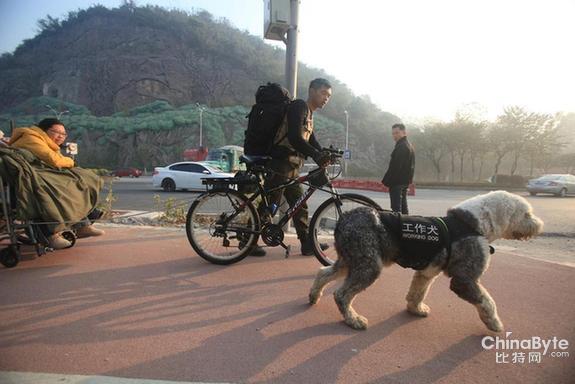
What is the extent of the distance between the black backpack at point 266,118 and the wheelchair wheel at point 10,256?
103 inches

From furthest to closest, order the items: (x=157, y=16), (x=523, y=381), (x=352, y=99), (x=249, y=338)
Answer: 1. (x=157, y=16)
2. (x=352, y=99)
3. (x=249, y=338)
4. (x=523, y=381)

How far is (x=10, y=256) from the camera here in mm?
3707

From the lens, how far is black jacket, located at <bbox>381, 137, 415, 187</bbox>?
21.6ft

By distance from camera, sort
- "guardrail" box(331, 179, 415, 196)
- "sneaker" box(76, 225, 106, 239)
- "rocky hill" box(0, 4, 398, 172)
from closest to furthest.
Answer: "sneaker" box(76, 225, 106, 239)
"guardrail" box(331, 179, 415, 196)
"rocky hill" box(0, 4, 398, 172)

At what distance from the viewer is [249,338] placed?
2.46 metres

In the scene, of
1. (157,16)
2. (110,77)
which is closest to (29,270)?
(110,77)

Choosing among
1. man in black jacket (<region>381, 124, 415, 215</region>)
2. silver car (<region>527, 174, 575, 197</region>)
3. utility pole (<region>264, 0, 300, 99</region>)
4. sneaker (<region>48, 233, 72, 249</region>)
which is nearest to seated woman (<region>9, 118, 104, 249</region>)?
sneaker (<region>48, 233, 72, 249</region>)

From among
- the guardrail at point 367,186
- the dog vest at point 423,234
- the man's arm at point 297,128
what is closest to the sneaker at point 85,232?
the man's arm at point 297,128

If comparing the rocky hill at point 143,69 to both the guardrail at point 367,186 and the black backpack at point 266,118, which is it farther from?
the black backpack at point 266,118

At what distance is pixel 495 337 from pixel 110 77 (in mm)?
92349

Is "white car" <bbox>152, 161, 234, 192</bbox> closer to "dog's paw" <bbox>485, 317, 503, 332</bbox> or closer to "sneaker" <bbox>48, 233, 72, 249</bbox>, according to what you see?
"sneaker" <bbox>48, 233, 72, 249</bbox>

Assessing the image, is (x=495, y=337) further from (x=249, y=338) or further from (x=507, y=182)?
(x=507, y=182)

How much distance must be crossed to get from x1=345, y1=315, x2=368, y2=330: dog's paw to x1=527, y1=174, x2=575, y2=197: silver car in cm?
2318

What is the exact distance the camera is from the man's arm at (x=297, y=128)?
382 centimetres
